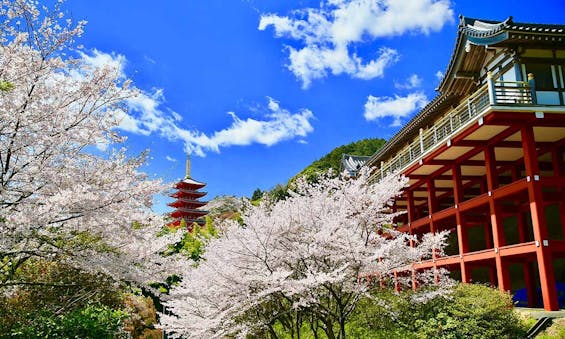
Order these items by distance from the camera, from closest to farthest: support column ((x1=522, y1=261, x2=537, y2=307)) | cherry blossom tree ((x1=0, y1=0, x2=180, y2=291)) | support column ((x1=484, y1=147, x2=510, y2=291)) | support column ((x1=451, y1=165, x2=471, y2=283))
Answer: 1. cherry blossom tree ((x1=0, y1=0, x2=180, y2=291))
2. support column ((x1=484, y1=147, x2=510, y2=291))
3. support column ((x1=451, y1=165, x2=471, y2=283))
4. support column ((x1=522, y1=261, x2=537, y2=307))

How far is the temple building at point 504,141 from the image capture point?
13648 mm

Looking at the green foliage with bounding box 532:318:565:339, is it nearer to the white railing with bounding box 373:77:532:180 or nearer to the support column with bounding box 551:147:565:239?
the support column with bounding box 551:147:565:239

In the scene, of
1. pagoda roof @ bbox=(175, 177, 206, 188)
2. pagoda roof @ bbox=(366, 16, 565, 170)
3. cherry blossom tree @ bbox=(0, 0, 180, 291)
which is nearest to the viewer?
cherry blossom tree @ bbox=(0, 0, 180, 291)

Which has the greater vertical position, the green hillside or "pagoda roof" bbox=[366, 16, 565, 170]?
the green hillside

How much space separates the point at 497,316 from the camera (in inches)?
403

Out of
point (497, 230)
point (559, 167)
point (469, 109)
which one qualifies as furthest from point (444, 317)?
point (559, 167)

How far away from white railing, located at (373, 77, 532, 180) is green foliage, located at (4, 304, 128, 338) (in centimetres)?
1179

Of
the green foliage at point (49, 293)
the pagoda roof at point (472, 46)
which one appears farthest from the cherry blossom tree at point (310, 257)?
the pagoda roof at point (472, 46)

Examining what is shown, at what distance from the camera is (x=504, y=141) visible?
1605 centimetres

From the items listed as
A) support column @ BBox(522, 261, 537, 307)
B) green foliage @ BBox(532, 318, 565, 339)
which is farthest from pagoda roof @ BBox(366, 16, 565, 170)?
green foliage @ BBox(532, 318, 565, 339)

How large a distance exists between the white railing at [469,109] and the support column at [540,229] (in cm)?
115

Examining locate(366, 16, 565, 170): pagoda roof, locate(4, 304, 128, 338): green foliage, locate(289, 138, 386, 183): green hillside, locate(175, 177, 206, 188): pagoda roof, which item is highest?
locate(289, 138, 386, 183): green hillside

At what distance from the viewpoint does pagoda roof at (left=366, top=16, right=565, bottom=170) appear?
46.4 feet

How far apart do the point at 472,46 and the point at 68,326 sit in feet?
51.7
